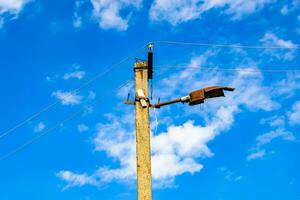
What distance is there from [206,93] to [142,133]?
1480 mm

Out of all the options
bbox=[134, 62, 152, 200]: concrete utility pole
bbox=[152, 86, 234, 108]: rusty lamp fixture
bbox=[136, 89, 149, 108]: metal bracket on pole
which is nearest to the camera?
bbox=[134, 62, 152, 200]: concrete utility pole

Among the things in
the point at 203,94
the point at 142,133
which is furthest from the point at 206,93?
the point at 142,133

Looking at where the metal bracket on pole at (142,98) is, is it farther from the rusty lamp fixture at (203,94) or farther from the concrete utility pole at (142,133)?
the rusty lamp fixture at (203,94)

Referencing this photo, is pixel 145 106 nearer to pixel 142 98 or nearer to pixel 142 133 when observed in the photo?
pixel 142 98

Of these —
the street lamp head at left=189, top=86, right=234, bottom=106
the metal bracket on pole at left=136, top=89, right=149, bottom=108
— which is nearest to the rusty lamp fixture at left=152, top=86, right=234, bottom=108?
the street lamp head at left=189, top=86, right=234, bottom=106

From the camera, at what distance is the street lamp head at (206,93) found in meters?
8.66

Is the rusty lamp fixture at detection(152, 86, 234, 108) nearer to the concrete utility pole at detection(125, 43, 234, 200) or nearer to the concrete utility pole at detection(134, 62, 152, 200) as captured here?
the concrete utility pole at detection(125, 43, 234, 200)

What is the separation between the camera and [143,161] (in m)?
7.82

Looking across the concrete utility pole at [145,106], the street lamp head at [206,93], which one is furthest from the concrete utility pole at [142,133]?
the street lamp head at [206,93]

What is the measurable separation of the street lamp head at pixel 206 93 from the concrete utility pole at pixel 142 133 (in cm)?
89

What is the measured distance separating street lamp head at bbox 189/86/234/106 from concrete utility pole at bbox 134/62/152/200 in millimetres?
890

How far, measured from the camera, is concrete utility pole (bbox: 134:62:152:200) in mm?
7648

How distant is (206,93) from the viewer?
8.67 m

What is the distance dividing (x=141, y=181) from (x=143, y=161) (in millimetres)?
334
